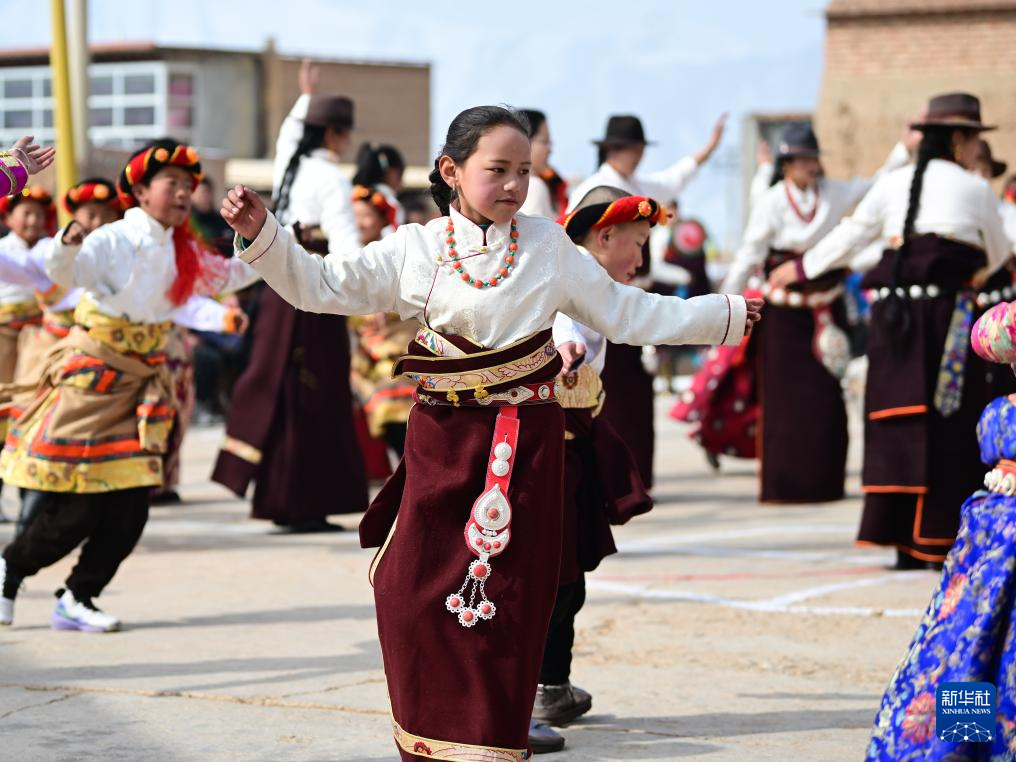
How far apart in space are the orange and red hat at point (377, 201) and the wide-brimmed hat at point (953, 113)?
3.21m

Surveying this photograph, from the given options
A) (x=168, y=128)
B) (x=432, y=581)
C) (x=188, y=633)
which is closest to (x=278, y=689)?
(x=188, y=633)

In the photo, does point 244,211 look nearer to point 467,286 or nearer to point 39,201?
point 467,286

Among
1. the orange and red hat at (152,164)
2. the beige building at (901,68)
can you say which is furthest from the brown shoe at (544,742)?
the beige building at (901,68)

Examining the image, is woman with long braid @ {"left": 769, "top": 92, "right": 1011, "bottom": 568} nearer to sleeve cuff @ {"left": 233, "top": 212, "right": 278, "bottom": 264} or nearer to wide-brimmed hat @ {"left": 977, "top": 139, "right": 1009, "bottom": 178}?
wide-brimmed hat @ {"left": 977, "top": 139, "right": 1009, "bottom": 178}

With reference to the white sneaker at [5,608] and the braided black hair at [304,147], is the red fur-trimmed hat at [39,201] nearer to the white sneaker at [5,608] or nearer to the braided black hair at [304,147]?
the braided black hair at [304,147]

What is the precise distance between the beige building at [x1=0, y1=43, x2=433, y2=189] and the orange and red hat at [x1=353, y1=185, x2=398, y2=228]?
86.6ft

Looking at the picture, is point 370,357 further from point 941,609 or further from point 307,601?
point 941,609

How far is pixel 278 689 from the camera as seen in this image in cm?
531

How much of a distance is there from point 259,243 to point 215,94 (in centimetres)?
3373

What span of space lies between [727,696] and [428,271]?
77.3 inches

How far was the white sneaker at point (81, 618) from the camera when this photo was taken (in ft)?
20.2

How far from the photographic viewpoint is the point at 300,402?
890 cm

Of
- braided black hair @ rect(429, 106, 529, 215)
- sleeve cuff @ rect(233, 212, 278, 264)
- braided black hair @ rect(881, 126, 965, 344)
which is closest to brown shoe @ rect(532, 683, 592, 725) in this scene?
braided black hair @ rect(429, 106, 529, 215)

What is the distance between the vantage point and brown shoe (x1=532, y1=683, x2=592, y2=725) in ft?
16.0
